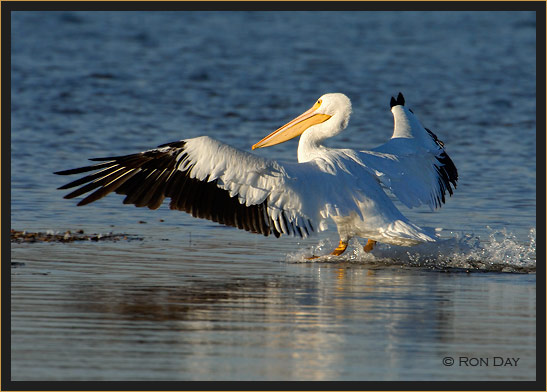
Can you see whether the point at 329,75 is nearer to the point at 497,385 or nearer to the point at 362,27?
the point at 362,27

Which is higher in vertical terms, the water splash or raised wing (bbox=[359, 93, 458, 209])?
raised wing (bbox=[359, 93, 458, 209])

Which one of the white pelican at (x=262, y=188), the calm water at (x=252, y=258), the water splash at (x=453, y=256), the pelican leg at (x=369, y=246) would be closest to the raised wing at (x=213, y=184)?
the white pelican at (x=262, y=188)

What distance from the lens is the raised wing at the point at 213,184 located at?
688cm

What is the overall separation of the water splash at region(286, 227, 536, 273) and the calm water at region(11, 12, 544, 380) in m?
0.02

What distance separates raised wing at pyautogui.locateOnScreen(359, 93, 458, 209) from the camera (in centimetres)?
770

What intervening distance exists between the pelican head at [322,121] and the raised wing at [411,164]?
40 cm

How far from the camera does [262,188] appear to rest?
696cm

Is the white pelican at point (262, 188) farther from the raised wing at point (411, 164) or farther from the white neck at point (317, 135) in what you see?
the white neck at point (317, 135)

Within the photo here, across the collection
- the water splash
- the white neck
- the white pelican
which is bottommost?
the water splash

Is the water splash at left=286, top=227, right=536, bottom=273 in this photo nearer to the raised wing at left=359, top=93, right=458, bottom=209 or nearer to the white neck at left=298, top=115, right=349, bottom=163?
the raised wing at left=359, top=93, right=458, bottom=209

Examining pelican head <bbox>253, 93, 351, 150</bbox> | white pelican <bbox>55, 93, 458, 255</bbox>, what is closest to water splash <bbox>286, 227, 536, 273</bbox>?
white pelican <bbox>55, 93, 458, 255</bbox>

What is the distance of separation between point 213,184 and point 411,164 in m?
1.92

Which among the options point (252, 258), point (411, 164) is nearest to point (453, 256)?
point (411, 164)

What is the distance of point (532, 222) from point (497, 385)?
4.87 meters
